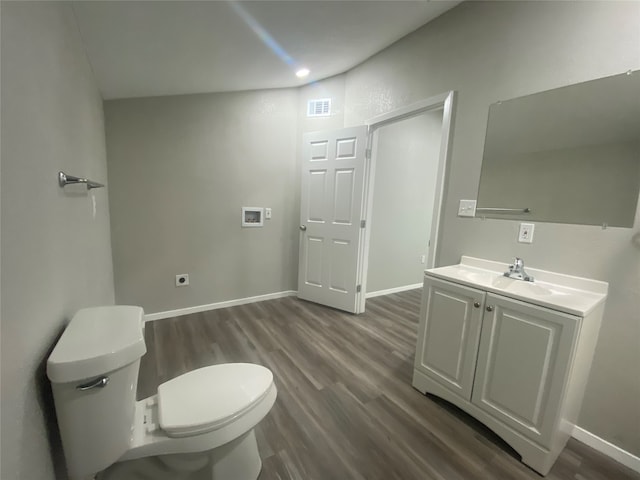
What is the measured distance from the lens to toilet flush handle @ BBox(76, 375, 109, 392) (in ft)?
2.40

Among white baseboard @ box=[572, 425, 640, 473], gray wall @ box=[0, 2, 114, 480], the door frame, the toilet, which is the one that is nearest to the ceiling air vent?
the door frame

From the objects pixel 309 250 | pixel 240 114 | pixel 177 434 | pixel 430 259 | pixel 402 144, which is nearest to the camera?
pixel 177 434

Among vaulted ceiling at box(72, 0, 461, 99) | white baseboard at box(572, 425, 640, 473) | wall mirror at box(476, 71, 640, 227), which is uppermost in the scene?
vaulted ceiling at box(72, 0, 461, 99)

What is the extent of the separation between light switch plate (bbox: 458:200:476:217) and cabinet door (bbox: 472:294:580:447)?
674mm

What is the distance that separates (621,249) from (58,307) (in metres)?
2.35

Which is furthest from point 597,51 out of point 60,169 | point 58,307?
point 58,307

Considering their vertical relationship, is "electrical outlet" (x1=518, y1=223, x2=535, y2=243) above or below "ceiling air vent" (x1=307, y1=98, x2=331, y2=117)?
below

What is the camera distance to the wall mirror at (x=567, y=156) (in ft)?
4.17

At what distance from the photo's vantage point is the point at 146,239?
2.47m

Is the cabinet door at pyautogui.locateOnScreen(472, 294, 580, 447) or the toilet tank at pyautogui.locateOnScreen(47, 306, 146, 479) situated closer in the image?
the toilet tank at pyautogui.locateOnScreen(47, 306, 146, 479)

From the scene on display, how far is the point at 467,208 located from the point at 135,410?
6.79ft

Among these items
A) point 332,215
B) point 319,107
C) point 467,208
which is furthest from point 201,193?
point 467,208

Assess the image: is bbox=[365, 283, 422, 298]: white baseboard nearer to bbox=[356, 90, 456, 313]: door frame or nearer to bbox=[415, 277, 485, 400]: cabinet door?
bbox=[356, 90, 456, 313]: door frame

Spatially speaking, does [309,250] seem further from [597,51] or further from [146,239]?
[597,51]
